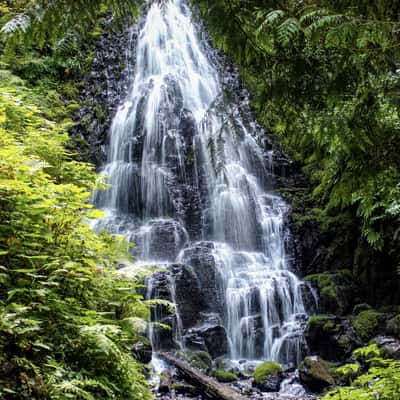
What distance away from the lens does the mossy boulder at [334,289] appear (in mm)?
10812

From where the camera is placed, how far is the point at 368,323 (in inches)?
360

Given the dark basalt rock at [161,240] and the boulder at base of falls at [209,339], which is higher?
the dark basalt rock at [161,240]

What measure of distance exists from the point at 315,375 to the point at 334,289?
398 cm

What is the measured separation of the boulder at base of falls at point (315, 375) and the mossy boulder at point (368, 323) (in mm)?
1517

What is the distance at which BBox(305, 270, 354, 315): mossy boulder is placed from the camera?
35.5ft

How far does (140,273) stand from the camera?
3.76 metres

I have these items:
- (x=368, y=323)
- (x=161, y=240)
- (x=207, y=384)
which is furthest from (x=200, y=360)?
(x=161, y=240)

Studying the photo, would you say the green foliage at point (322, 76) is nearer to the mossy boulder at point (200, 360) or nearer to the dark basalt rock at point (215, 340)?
the mossy boulder at point (200, 360)

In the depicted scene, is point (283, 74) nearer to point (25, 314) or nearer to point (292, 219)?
point (25, 314)

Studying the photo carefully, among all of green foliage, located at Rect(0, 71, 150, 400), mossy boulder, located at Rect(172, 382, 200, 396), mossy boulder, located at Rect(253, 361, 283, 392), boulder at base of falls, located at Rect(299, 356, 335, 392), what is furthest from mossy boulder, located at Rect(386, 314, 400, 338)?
green foliage, located at Rect(0, 71, 150, 400)

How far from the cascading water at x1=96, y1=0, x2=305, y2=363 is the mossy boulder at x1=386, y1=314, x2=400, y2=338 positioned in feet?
7.44

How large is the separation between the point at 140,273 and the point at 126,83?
16621 millimetres

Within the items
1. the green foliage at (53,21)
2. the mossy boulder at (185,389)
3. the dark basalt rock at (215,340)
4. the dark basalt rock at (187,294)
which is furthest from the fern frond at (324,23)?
the dark basalt rock at (187,294)

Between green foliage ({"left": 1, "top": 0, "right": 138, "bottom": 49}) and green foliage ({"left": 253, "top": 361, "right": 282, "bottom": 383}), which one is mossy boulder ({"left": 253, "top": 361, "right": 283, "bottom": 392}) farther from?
green foliage ({"left": 1, "top": 0, "right": 138, "bottom": 49})
